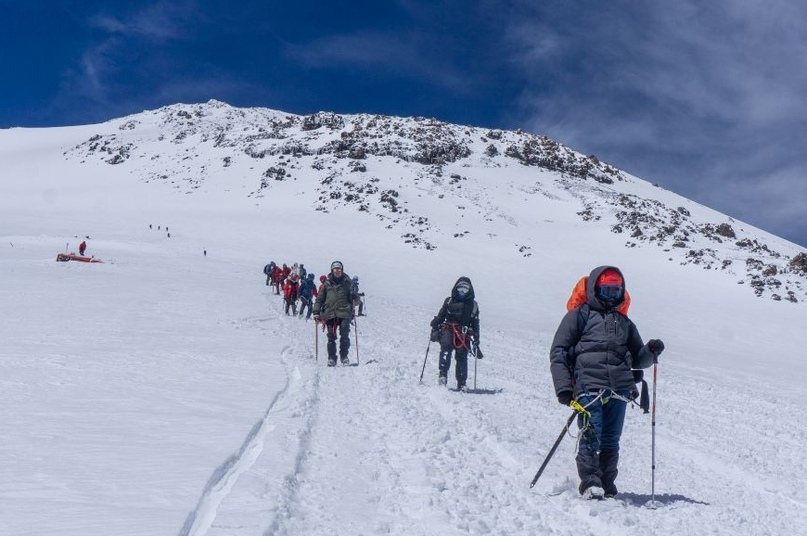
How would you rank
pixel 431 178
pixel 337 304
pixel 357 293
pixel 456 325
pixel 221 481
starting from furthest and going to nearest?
pixel 431 178, pixel 357 293, pixel 337 304, pixel 456 325, pixel 221 481

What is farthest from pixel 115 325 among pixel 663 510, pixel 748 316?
pixel 748 316

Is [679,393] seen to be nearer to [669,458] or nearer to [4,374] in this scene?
[669,458]

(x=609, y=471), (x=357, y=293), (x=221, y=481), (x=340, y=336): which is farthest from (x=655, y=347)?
(x=357, y=293)

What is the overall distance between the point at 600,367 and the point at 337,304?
8072 millimetres

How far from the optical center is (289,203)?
74500 mm

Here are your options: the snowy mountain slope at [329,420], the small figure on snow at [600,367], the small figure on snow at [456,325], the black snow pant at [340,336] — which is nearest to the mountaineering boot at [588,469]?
the small figure on snow at [600,367]

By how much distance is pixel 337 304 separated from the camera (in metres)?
12.7

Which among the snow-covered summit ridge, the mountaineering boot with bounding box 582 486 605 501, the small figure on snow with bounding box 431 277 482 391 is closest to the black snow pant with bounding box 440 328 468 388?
the small figure on snow with bounding box 431 277 482 391

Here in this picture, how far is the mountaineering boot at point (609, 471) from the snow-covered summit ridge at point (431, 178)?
42.7 m

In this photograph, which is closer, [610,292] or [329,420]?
[610,292]

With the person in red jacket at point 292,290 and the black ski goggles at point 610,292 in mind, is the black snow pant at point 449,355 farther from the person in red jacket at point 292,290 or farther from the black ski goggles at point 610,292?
the person in red jacket at point 292,290

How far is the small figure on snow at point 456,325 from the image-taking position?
10.7 metres

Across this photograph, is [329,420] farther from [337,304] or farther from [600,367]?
[337,304]

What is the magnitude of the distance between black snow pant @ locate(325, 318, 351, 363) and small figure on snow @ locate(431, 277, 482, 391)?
2.32 m
